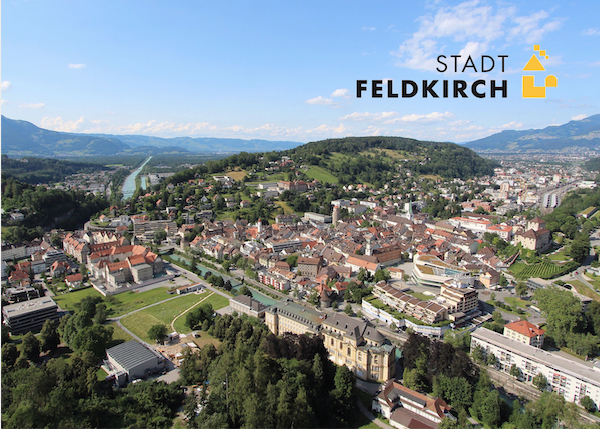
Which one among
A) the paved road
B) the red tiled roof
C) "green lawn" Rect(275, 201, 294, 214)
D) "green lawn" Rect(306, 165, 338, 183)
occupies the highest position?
"green lawn" Rect(306, 165, 338, 183)

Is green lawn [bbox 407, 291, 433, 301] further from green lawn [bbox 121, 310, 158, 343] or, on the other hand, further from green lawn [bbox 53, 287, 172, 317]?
green lawn [bbox 53, 287, 172, 317]

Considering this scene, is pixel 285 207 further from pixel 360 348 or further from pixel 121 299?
pixel 360 348

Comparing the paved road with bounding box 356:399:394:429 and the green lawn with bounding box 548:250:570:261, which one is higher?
the green lawn with bounding box 548:250:570:261

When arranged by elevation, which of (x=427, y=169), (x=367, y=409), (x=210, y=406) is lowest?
(x=367, y=409)

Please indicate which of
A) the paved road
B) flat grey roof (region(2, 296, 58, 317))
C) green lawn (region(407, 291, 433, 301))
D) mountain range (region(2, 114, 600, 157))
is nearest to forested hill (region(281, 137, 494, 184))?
green lawn (region(407, 291, 433, 301))

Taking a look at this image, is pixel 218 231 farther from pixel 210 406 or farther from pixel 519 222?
pixel 519 222

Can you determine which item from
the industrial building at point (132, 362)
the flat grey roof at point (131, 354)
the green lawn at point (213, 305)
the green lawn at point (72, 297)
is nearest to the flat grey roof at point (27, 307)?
the green lawn at point (72, 297)

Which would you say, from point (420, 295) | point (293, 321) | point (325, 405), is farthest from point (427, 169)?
point (325, 405)

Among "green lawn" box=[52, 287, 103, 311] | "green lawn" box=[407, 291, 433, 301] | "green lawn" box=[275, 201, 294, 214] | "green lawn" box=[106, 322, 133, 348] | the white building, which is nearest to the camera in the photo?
the white building
